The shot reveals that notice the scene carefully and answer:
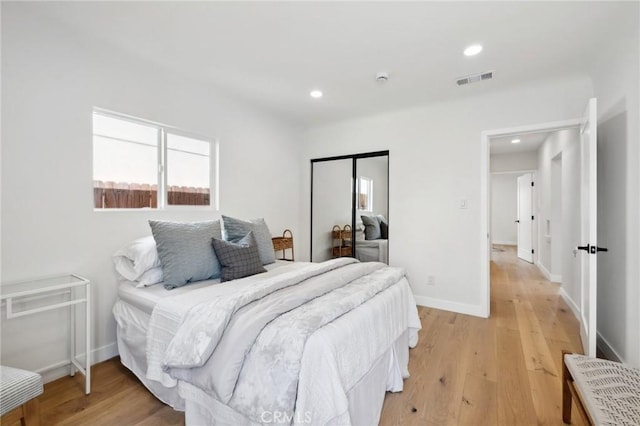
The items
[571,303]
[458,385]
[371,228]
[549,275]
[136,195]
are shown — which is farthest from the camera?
[549,275]

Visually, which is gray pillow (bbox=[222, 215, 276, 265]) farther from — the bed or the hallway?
the hallway

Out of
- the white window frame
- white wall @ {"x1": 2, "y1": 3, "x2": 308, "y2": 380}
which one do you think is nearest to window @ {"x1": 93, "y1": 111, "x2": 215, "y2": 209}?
the white window frame

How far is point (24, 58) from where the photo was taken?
6.26 ft

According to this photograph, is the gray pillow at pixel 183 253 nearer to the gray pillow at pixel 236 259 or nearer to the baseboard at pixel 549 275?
the gray pillow at pixel 236 259

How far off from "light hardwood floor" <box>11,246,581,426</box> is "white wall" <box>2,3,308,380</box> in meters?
0.48

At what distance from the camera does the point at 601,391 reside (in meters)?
1.26

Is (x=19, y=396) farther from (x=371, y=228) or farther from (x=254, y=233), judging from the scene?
(x=371, y=228)

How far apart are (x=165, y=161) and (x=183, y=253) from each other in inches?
44.6

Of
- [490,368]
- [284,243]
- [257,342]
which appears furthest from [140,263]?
[490,368]

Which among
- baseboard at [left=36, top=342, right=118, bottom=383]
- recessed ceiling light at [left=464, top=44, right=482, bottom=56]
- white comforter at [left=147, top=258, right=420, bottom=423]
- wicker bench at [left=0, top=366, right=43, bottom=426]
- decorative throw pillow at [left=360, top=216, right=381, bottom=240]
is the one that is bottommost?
baseboard at [left=36, top=342, right=118, bottom=383]

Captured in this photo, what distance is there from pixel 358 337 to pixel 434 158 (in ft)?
8.89

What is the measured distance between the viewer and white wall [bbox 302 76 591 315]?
9.93ft

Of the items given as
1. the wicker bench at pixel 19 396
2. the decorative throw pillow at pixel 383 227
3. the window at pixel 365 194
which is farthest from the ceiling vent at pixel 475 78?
the wicker bench at pixel 19 396

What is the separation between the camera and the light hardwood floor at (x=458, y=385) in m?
1.65
